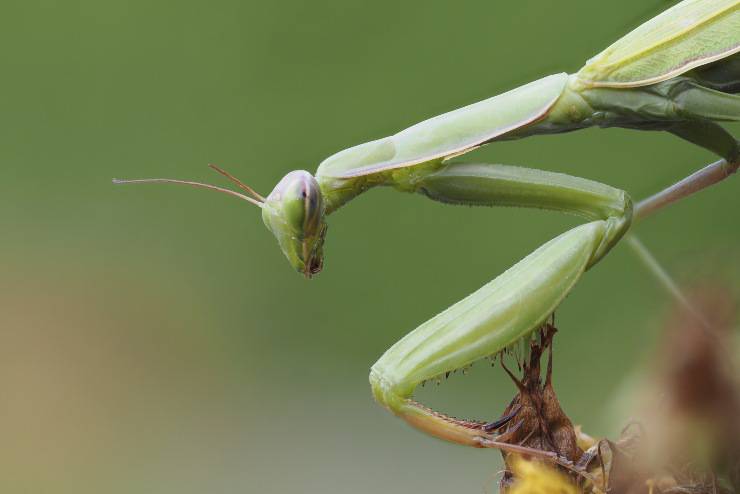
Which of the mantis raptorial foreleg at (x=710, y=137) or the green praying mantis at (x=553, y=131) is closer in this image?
the green praying mantis at (x=553, y=131)

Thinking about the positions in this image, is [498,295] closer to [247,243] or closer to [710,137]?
[710,137]

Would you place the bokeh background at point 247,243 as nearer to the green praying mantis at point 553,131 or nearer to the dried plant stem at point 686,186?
the dried plant stem at point 686,186

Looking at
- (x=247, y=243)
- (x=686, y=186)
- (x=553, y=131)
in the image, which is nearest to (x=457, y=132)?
(x=553, y=131)

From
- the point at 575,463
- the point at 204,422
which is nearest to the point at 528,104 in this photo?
the point at 575,463

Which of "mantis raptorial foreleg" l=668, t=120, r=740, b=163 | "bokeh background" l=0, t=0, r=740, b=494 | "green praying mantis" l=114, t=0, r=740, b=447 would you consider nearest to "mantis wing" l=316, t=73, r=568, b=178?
"green praying mantis" l=114, t=0, r=740, b=447

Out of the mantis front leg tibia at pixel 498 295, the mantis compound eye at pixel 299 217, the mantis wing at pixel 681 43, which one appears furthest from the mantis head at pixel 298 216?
the mantis wing at pixel 681 43

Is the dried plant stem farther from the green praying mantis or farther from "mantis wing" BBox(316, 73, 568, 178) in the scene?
"mantis wing" BBox(316, 73, 568, 178)
